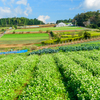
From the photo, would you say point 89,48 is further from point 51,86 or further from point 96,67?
point 51,86

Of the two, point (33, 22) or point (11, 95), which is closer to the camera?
point (11, 95)

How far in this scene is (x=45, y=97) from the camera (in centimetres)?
729

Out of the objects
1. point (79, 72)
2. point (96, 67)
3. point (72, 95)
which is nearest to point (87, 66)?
point (96, 67)

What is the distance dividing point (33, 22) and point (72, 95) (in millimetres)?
194487

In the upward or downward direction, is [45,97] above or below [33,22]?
below

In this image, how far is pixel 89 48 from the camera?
85.6ft

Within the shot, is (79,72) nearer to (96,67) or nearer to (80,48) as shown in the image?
(96,67)

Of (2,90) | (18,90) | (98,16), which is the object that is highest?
(98,16)

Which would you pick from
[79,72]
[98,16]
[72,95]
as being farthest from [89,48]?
[98,16]

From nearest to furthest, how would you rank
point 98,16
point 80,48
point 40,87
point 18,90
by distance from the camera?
point 40,87 → point 18,90 → point 80,48 → point 98,16

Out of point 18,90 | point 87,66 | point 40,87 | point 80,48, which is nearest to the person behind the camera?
point 40,87

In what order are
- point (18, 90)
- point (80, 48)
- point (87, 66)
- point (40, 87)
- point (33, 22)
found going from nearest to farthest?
point (40, 87), point (18, 90), point (87, 66), point (80, 48), point (33, 22)

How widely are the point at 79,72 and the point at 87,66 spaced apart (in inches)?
122

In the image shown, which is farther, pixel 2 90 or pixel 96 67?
pixel 96 67
